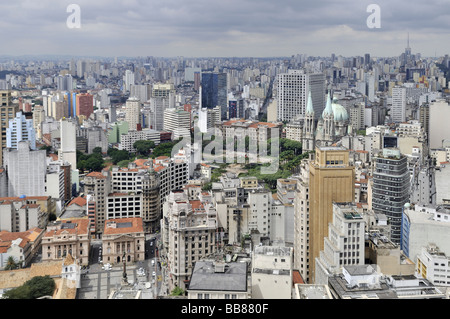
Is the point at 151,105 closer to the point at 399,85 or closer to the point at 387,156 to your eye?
the point at 399,85

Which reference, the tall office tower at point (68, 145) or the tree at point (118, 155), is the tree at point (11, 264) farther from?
the tree at point (118, 155)

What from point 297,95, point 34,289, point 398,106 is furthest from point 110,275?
point 398,106

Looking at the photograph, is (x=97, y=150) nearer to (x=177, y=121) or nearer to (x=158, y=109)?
(x=177, y=121)

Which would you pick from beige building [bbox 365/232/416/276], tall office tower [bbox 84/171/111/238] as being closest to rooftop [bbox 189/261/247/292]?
beige building [bbox 365/232/416/276]

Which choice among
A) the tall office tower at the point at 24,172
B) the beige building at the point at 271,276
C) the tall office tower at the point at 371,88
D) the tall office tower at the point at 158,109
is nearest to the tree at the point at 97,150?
the tall office tower at the point at 158,109
